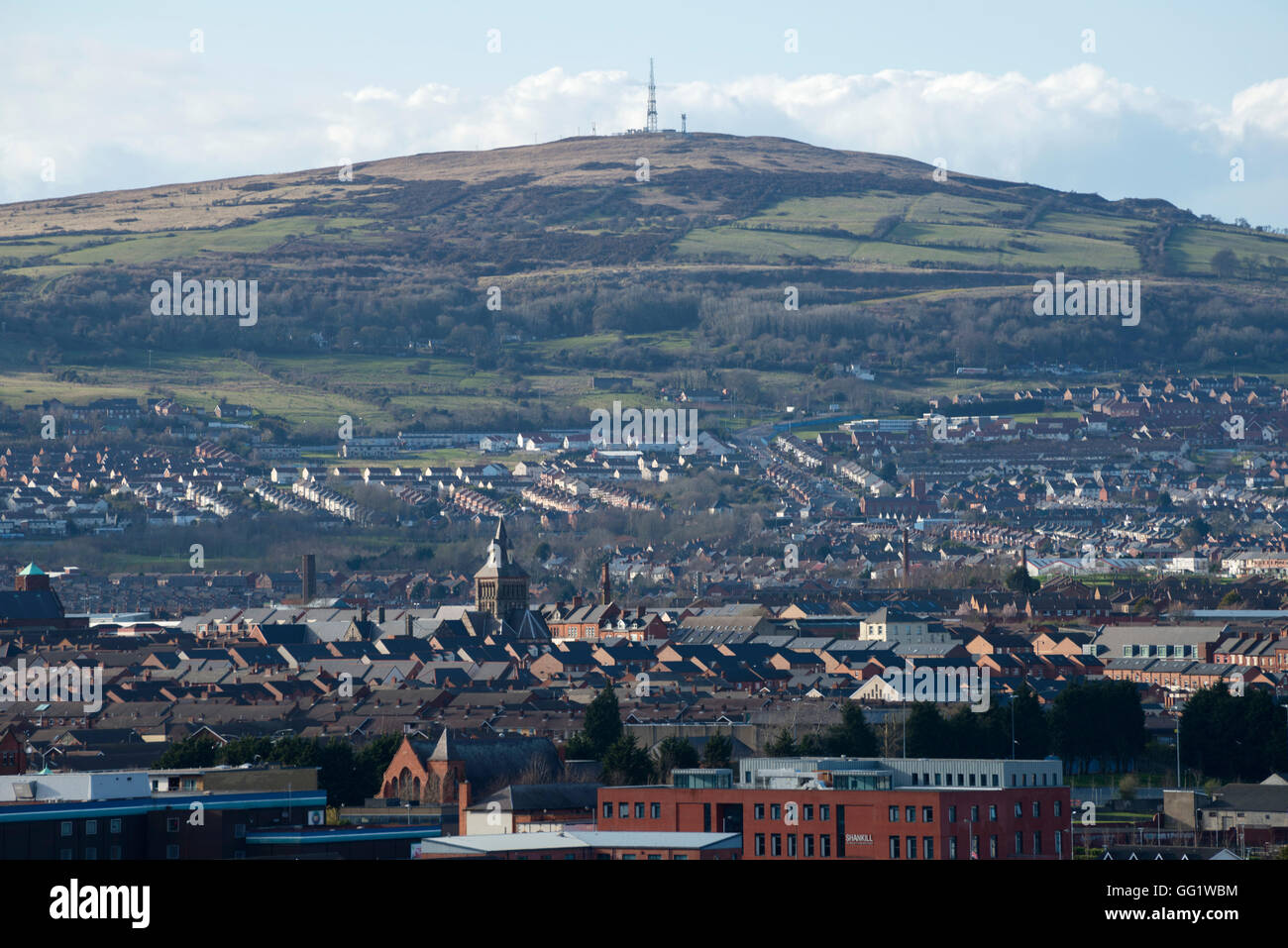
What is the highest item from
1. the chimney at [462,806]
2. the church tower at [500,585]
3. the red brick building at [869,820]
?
the church tower at [500,585]

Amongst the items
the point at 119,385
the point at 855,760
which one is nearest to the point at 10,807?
the point at 855,760

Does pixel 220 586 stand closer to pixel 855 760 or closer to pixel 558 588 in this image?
pixel 558 588

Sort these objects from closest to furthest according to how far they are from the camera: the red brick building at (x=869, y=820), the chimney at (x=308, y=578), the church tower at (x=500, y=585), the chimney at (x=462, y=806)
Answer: the red brick building at (x=869, y=820) → the chimney at (x=462, y=806) → the church tower at (x=500, y=585) → the chimney at (x=308, y=578)

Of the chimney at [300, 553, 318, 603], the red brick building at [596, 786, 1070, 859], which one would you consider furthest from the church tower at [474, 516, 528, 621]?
the red brick building at [596, 786, 1070, 859]

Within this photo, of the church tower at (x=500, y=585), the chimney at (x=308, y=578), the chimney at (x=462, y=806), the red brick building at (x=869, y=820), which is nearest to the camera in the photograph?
the red brick building at (x=869, y=820)

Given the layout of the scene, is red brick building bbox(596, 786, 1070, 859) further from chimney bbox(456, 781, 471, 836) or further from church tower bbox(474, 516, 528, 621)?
church tower bbox(474, 516, 528, 621)

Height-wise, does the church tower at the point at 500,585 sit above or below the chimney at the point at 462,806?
above

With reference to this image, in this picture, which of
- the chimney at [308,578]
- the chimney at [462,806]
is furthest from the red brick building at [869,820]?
the chimney at [308,578]

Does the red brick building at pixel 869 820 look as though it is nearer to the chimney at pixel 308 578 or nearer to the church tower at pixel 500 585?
the church tower at pixel 500 585
